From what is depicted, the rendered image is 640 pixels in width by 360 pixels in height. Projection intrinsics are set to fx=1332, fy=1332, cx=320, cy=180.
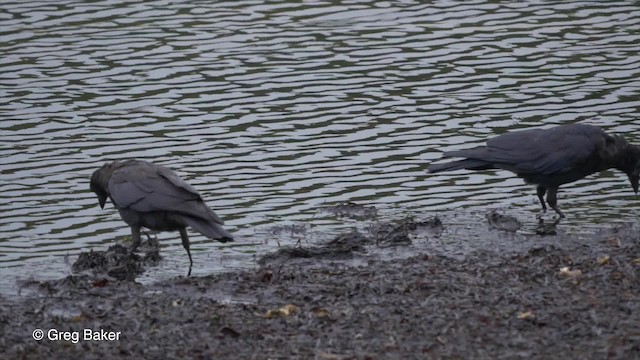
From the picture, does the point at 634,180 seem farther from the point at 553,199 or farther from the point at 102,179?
the point at 102,179

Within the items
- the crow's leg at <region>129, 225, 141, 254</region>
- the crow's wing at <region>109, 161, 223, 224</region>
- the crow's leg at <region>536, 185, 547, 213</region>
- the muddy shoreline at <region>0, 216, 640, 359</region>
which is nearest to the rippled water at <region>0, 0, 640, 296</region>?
the crow's leg at <region>536, 185, 547, 213</region>

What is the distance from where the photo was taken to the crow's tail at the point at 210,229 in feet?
34.0

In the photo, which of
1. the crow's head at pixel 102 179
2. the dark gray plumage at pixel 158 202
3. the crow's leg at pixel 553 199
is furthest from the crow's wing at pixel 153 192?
the crow's leg at pixel 553 199

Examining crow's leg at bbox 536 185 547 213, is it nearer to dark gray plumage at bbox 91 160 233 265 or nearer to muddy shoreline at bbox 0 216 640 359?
muddy shoreline at bbox 0 216 640 359

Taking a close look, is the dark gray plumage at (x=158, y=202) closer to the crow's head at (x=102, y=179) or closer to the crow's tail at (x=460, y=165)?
the crow's head at (x=102, y=179)

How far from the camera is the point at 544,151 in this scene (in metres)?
12.1

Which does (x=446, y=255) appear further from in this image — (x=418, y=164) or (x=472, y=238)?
(x=418, y=164)

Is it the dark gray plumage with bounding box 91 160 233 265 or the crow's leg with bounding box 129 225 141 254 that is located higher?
the dark gray plumage with bounding box 91 160 233 265

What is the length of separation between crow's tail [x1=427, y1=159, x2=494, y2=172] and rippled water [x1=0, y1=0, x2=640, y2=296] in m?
0.49

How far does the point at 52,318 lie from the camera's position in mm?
8773

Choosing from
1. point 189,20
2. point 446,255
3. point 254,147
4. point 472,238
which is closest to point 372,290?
point 446,255

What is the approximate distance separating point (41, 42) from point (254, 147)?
19.8 feet

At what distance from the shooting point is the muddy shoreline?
7.74m

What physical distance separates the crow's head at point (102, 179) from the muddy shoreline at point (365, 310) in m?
1.52
